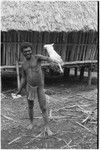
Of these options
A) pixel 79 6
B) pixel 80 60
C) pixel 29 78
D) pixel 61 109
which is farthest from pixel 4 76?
pixel 29 78

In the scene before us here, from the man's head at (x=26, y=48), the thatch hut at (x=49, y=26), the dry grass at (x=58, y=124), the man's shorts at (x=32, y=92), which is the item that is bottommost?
the dry grass at (x=58, y=124)

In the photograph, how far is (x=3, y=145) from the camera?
5.37m

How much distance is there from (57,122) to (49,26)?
3.89 m

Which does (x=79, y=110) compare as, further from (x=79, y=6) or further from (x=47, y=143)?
(x=79, y=6)

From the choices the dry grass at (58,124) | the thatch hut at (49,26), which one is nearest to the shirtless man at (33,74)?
the dry grass at (58,124)

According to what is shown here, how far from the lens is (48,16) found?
31.6 feet

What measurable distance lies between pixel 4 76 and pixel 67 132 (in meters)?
6.35

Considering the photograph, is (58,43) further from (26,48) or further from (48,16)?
(26,48)

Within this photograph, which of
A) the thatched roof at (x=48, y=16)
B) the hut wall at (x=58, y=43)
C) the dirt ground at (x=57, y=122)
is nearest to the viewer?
the dirt ground at (x=57, y=122)

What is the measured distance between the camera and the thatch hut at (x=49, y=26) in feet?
30.4

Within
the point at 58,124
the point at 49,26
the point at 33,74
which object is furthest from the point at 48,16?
the point at 33,74

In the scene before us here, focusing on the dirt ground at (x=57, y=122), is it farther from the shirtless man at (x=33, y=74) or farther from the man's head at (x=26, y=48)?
the man's head at (x=26, y=48)

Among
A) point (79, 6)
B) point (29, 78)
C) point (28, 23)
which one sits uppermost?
point (79, 6)

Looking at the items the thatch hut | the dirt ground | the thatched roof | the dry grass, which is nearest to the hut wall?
the thatch hut
